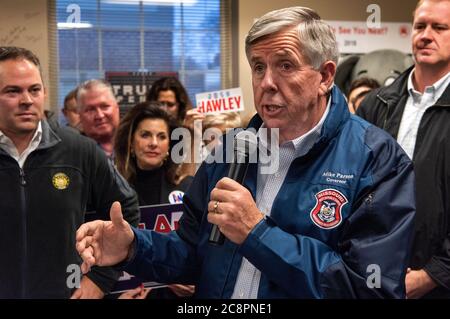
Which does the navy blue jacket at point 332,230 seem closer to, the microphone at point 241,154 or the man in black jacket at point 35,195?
the microphone at point 241,154

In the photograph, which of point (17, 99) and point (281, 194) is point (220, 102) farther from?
point (281, 194)

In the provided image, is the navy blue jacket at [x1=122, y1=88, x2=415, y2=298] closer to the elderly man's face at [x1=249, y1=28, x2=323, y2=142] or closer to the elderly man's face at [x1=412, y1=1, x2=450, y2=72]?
the elderly man's face at [x1=249, y1=28, x2=323, y2=142]

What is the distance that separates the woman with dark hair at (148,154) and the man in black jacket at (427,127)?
987mm

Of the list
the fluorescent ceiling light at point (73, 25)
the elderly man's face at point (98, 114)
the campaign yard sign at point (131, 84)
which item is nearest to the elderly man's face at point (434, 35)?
the elderly man's face at point (98, 114)

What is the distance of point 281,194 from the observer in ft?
4.07

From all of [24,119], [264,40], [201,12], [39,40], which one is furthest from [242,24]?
[264,40]

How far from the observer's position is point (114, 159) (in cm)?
276

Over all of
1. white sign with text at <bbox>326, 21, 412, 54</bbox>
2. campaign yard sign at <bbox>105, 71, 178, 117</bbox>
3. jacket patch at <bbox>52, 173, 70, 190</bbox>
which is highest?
white sign with text at <bbox>326, 21, 412, 54</bbox>

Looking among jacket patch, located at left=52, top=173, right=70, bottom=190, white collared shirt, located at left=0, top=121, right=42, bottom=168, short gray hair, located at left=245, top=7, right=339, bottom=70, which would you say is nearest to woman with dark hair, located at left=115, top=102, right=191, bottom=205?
jacket patch, located at left=52, top=173, right=70, bottom=190

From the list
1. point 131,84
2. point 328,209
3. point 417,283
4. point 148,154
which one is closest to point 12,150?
point 148,154

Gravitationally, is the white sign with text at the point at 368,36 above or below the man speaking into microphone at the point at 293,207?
above

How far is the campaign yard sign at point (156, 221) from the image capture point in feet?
7.25

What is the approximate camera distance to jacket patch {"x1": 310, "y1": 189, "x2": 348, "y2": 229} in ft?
3.88

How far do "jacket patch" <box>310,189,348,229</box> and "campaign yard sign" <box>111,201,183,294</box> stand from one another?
3.53ft
